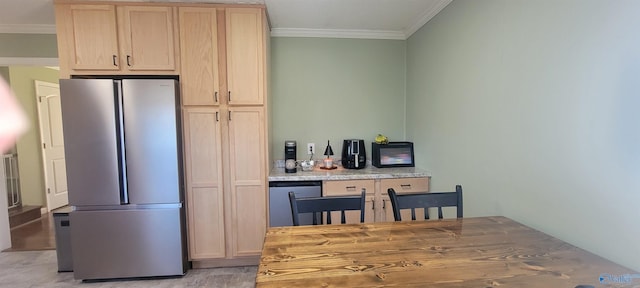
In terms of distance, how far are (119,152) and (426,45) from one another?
2758mm

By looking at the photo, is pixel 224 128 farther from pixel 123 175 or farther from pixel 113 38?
pixel 113 38

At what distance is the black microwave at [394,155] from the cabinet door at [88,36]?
2.49 m

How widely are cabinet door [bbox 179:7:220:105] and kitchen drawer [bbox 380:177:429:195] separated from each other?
66.0 inches

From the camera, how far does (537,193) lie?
1460mm

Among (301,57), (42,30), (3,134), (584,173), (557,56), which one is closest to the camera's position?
(584,173)

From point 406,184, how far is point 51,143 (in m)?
5.26

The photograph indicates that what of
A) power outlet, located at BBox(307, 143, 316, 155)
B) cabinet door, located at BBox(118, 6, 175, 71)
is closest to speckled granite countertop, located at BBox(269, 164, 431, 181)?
power outlet, located at BBox(307, 143, 316, 155)

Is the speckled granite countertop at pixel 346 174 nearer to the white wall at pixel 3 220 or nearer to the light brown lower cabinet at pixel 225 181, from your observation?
the light brown lower cabinet at pixel 225 181

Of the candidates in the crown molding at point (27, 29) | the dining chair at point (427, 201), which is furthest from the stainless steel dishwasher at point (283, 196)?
the crown molding at point (27, 29)

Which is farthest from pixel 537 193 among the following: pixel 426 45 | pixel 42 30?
pixel 42 30

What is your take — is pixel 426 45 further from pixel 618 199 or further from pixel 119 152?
pixel 119 152

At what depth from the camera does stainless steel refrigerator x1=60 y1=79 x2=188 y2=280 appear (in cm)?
214

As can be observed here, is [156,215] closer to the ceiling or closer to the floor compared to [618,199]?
closer to the floor

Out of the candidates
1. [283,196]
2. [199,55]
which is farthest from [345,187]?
[199,55]
